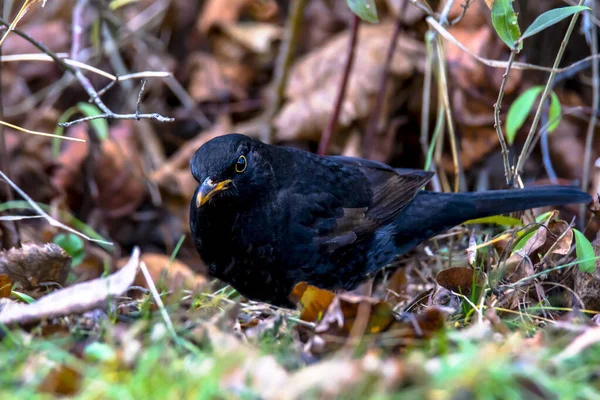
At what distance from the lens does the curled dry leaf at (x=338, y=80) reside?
6352 millimetres

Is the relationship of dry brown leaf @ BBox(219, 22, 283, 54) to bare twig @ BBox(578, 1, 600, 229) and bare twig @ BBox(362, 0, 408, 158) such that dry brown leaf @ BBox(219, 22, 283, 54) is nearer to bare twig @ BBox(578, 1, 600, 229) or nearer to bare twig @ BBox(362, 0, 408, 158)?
bare twig @ BBox(362, 0, 408, 158)

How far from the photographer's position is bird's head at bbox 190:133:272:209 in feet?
12.3

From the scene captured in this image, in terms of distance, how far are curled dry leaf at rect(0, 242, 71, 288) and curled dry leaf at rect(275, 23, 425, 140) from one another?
3.16 m

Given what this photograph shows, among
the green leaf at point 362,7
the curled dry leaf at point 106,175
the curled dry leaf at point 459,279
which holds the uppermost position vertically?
the green leaf at point 362,7

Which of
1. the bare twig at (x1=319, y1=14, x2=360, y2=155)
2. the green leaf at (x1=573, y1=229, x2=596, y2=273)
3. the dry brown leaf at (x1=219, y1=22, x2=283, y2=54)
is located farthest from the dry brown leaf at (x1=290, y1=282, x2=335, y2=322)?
the dry brown leaf at (x1=219, y1=22, x2=283, y2=54)

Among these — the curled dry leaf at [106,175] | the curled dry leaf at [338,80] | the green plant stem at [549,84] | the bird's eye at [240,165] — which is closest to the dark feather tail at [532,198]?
the green plant stem at [549,84]

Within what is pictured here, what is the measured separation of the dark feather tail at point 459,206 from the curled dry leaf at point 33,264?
1977 mm

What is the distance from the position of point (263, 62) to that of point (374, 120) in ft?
6.96

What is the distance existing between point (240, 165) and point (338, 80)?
2825 mm

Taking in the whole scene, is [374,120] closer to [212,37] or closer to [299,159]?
[299,159]

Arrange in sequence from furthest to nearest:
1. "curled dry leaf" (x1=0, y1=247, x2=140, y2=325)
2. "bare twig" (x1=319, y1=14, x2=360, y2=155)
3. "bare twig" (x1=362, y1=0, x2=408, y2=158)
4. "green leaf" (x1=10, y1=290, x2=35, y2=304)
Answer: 1. "bare twig" (x1=362, y1=0, x2=408, y2=158)
2. "bare twig" (x1=319, y1=14, x2=360, y2=155)
3. "green leaf" (x1=10, y1=290, x2=35, y2=304)
4. "curled dry leaf" (x1=0, y1=247, x2=140, y2=325)

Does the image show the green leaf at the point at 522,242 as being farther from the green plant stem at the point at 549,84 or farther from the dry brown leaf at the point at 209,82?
the dry brown leaf at the point at 209,82

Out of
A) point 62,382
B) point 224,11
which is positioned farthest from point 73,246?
point 224,11

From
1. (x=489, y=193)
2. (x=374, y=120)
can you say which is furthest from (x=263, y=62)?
(x=489, y=193)
